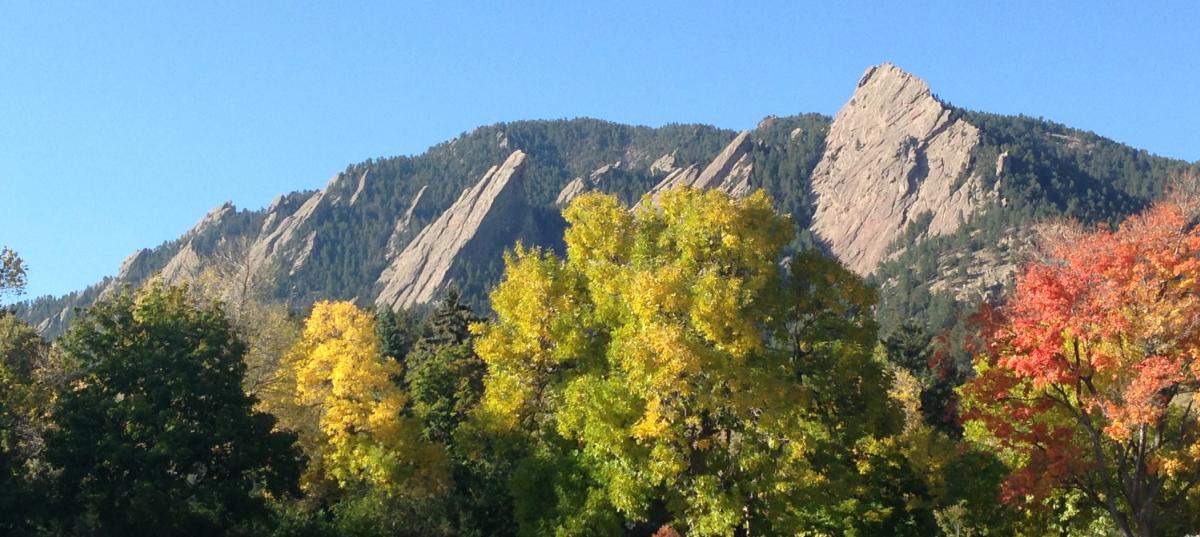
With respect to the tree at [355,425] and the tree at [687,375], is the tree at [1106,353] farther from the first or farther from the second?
the tree at [355,425]

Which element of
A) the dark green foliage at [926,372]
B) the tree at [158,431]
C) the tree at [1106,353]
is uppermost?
the dark green foliage at [926,372]

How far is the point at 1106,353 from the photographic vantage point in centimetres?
2011

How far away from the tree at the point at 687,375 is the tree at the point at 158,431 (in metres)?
7.34

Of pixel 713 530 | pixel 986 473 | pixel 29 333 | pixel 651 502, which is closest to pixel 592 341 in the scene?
pixel 651 502

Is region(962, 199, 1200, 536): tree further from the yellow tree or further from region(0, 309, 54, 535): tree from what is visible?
region(0, 309, 54, 535): tree

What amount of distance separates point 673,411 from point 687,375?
42.0 inches

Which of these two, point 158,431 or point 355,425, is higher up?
point 355,425

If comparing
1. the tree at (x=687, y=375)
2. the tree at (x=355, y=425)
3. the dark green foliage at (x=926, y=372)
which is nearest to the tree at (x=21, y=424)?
the tree at (x=355, y=425)

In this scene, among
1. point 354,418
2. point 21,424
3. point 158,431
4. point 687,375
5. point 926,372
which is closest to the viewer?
point 687,375

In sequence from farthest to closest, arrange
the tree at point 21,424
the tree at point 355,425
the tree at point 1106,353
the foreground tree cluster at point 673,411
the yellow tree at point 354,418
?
1. the yellow tree at point 354,418
2. the tree at point 355,425
3. the tree at point 21,424
4. the foreground tree cluster at point 673,411
5. the tree at point 1106,353

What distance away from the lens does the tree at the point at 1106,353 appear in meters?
19.5

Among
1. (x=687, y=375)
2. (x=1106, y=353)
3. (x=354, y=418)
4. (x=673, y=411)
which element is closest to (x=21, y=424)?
(x=354, y=418)

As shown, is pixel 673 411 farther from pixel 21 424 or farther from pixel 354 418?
pixel 21 424

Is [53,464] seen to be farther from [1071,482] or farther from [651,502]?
[1071,482]
